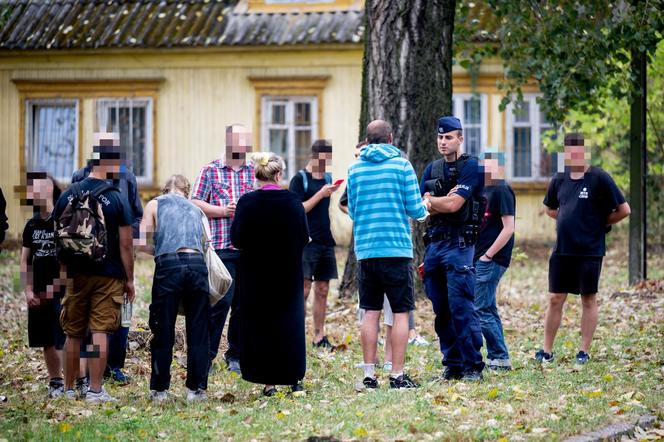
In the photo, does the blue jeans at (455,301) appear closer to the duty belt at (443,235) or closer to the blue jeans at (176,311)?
the duty belt at (443,235)

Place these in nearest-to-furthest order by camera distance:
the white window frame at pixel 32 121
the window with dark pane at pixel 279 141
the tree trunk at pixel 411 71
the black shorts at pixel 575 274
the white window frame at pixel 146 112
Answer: the black shorts at pixel 575 274 → the tree trunk at pixel 411 71 → the window with dark pane at pixel 279 141 → the white window frame at pixel 146 112 → the white window frame at pixel 32 121

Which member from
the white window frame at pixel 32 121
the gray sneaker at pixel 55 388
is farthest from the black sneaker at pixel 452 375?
the white window frame at pixel 32 121

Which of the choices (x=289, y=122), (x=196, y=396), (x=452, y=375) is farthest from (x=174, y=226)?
(x=289, y=122)

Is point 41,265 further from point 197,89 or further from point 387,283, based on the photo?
point 197,89

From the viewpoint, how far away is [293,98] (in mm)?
25516

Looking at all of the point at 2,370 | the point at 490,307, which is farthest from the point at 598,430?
the point at 2,370

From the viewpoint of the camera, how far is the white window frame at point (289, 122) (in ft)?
83.4

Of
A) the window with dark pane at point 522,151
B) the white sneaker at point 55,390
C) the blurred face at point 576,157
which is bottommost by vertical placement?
the white sneaker at point 55,390

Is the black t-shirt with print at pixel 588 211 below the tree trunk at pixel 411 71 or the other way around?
below

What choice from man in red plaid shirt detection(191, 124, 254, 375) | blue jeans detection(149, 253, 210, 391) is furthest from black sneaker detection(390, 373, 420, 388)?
man in red plaid shirt detection(191, 124, 254, 375)

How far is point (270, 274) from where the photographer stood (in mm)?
8594

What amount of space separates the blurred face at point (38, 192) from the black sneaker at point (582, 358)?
4.88 m

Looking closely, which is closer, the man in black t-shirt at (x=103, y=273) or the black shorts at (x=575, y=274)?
the man in black t-shirt at (x=103, y=273)

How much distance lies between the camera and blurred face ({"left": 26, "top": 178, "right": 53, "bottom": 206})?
8.90m
